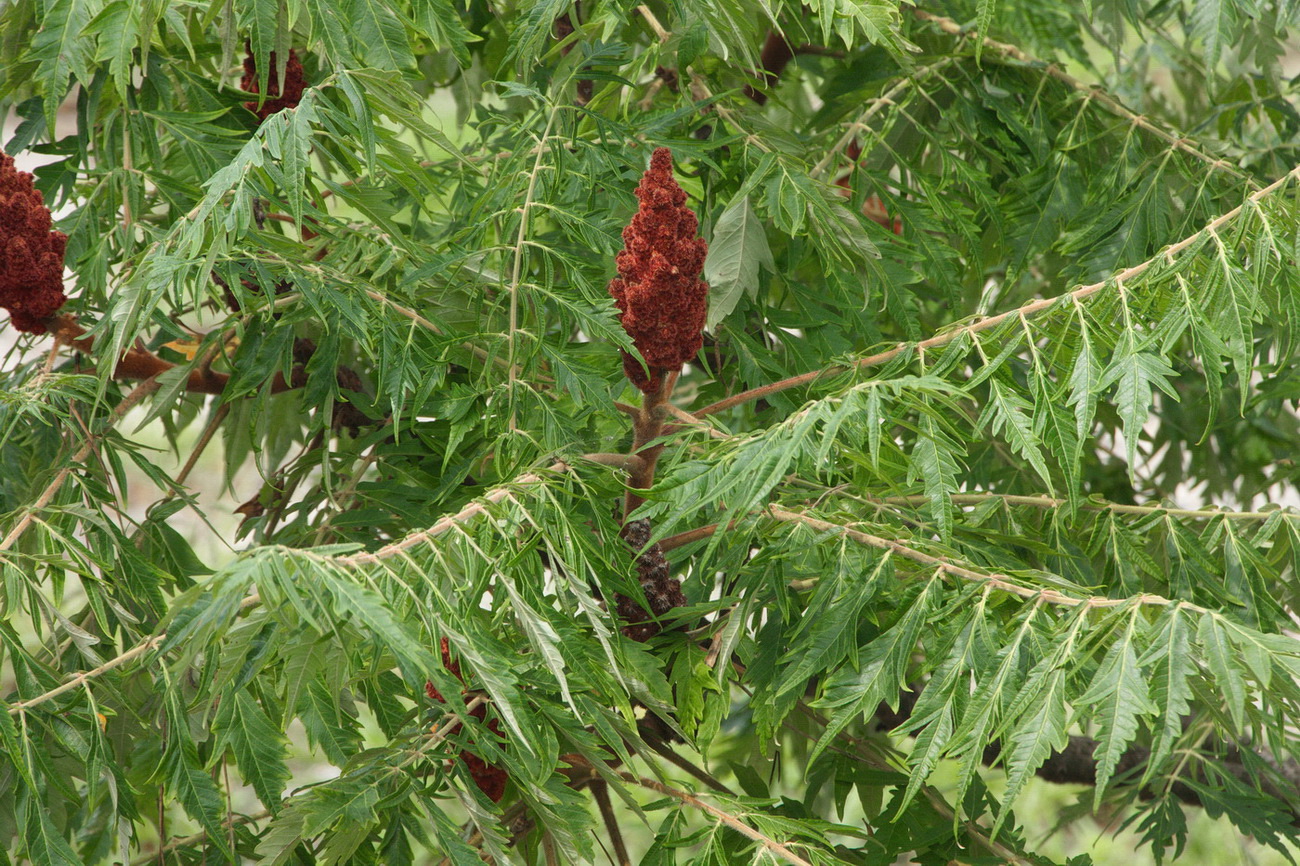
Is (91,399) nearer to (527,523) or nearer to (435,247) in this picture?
(435,247)

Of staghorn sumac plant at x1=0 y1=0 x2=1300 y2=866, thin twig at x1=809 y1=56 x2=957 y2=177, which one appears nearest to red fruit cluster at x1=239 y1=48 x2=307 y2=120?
staghorn sumac plant at x1=0 y1=0 x2=1300 y2=866

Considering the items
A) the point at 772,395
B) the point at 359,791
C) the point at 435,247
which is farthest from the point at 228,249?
the point at 772,395

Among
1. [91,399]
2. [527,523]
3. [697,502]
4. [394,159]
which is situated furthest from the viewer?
[91,399]

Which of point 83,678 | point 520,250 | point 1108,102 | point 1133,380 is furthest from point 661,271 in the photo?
point 1108,102

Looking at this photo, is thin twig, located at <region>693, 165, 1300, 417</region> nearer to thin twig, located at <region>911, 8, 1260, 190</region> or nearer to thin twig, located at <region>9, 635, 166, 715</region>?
thin twig, located at <region>911, 8, 1260, 190</region>

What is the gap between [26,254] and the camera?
1486mm

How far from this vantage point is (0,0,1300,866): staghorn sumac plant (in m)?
1.12

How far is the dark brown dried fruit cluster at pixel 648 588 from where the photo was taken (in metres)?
1.52

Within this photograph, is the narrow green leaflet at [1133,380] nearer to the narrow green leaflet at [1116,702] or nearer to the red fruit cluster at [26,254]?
the narrow green leaflet at [1116,702]

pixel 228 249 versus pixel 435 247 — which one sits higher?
pixel 228 249

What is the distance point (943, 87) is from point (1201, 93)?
1.35 m

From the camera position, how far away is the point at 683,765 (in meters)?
1.55

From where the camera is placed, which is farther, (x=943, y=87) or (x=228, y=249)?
(x=943, y=87)

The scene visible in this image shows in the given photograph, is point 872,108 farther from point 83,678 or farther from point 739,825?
point 83,678
